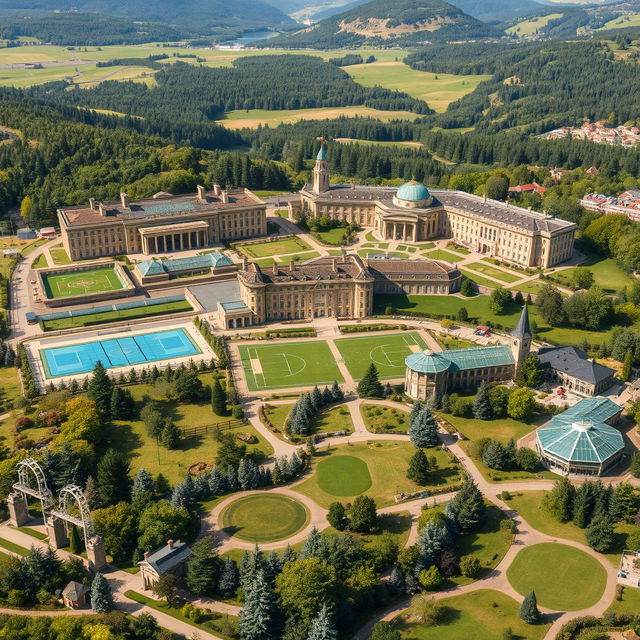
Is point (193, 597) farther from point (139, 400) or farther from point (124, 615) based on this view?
point (139, 400)

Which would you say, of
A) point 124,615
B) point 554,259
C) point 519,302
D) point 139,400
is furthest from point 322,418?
point 554,259

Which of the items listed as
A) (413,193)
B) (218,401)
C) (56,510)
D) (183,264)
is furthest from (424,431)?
(413,193)

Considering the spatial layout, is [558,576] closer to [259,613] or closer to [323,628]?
[323,628]

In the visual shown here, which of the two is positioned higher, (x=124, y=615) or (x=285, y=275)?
(x=285, y=275)

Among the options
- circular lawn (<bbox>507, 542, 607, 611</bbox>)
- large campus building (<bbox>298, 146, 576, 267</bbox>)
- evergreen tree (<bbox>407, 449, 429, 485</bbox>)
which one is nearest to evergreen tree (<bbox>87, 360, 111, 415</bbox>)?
evergreen tree (<bbox>407, 449, 429, 485</bbox>)

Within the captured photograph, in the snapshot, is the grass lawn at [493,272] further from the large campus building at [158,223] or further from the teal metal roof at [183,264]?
the teal metal roof at [183,264]

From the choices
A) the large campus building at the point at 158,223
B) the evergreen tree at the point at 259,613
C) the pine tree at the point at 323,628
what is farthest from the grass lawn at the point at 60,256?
the pine tree at the point at 323,628
